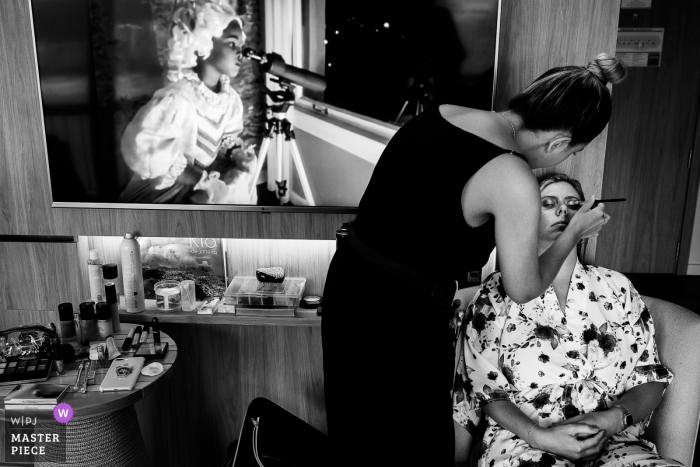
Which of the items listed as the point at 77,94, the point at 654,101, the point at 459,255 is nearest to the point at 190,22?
the point at 77,94

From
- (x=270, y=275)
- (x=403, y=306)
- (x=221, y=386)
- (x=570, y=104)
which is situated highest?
(x=570, y=104)

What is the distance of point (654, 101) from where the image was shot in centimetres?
390

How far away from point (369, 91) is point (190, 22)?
1.93 feet

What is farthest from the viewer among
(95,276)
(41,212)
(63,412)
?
(41,212)

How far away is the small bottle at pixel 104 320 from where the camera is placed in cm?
152

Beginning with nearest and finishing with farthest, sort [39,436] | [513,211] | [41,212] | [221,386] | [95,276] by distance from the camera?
[513,211] → [39,436] → [95,276] → [41,212] → [221,386]

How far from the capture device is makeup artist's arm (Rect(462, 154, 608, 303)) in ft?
3.00

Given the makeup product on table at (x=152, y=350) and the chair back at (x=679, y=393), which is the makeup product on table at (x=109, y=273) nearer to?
the makeup product on table at (x=152, y=350)

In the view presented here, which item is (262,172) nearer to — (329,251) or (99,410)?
(329,251)

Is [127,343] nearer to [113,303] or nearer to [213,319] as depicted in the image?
[113,303]

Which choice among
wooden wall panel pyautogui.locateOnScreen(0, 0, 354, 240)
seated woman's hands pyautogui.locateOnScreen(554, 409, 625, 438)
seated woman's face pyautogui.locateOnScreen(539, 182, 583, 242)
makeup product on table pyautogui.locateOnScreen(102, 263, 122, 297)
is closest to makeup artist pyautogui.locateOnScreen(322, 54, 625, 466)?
seated woman's face pyautogui.locateOnScreen(539, 182, 583, 242)

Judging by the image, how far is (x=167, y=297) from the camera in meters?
1.66

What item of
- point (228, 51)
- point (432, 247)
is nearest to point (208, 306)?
point (228, 51)

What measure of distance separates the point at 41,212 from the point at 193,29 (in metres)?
0.83
